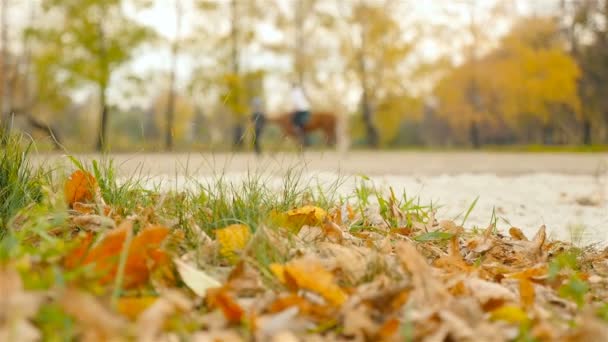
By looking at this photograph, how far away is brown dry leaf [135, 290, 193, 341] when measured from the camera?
1.41m

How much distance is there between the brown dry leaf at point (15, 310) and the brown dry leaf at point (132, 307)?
9.5 inches

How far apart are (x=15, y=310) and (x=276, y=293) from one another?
0.84 m

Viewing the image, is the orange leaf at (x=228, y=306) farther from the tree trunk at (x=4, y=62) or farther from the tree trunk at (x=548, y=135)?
the tree trunk at (x=548, y=135)

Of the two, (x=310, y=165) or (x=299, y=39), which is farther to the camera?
(x=299, y=39)

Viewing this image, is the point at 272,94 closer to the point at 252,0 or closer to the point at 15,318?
the point at 252,0

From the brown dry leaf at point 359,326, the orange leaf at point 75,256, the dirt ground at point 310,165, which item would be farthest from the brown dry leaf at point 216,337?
the dirt ground at point 310,165

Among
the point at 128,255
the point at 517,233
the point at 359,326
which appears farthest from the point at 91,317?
the point at 517,233

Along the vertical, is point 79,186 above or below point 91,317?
above

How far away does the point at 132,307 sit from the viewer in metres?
1.62

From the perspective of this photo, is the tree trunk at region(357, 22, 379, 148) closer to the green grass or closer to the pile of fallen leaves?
the green grass

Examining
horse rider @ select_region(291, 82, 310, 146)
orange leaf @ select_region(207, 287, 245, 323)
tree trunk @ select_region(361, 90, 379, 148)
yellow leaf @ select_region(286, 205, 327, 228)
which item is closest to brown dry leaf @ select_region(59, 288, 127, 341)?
orange leaf @ select_region(207, 287, 245, 323)

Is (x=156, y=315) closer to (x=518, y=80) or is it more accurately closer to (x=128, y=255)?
(x=128, y=255)

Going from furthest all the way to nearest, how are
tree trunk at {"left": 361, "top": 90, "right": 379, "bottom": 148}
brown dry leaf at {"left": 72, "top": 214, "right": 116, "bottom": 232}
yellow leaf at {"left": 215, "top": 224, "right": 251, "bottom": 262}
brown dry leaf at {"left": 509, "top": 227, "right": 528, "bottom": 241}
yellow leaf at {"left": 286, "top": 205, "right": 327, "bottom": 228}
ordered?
tree trunk at {"left": 361, "top": 90, "right": 379, "bottom": 148}
brown dry leaf at {"left": 509, "top": 227, "right": 528, "bottom": 241}
yellow leaf at {"left": 286, "top": 205, "right": 327, "bottom": 228}
brown dry leaf at {"left": 72, "top": 214, "right": 116, "bottom": 232}
yellow leaf at {"left": 215, "top": 224, "right": 251, "bottom": 262}

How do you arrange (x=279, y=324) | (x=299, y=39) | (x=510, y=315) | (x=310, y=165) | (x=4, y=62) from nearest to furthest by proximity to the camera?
(x=279, y=324), (x=510, y=315), (x=310, y=165), (x=4, y=62), (x=299, y=39)
